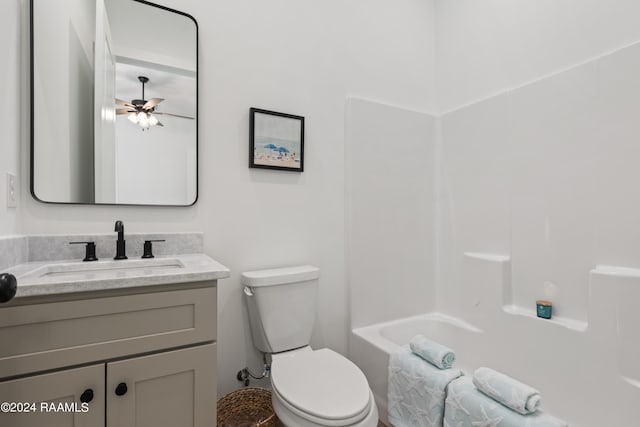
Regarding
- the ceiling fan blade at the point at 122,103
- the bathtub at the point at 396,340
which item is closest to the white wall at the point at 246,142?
the bathtub at the point at 396,340

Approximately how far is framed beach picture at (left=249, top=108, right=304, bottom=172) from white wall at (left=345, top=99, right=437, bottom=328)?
1.14 feet

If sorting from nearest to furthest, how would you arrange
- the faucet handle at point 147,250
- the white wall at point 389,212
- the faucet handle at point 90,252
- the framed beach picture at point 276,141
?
the faucet handle at point 90,252, the faucet handle at point 147,250, the framed beach picture at point 276,141, the white wall at point 389,212

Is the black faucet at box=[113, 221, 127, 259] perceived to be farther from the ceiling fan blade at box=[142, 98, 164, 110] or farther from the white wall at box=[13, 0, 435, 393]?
the ceiling fan blade at box=[142, 98, 164, 110]

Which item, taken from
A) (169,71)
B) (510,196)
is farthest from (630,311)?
(169,71)

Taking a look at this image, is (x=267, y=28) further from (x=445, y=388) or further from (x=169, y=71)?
(x=445, y=388)

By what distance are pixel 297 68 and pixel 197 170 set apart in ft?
2.77

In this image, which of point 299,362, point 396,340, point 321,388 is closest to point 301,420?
point 321,388

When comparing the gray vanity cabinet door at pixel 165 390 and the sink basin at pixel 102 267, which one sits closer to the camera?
the gray vanity cabinet door at pixel 165 390

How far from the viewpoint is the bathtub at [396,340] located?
1.77 m

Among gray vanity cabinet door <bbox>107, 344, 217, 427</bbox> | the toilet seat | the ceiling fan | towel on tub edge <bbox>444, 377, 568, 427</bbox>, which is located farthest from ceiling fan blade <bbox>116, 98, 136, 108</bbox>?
towel on tub edge <bbox>444, 377, 568, 427</bbox>

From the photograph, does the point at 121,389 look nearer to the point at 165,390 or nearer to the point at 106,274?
the point at 165,390

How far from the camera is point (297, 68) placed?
1.92m

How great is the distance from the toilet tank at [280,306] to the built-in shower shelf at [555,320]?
1.13 metres

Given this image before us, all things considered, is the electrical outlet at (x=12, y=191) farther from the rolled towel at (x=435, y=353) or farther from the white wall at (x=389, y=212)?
the rolled towel at (x=435, y=353)
